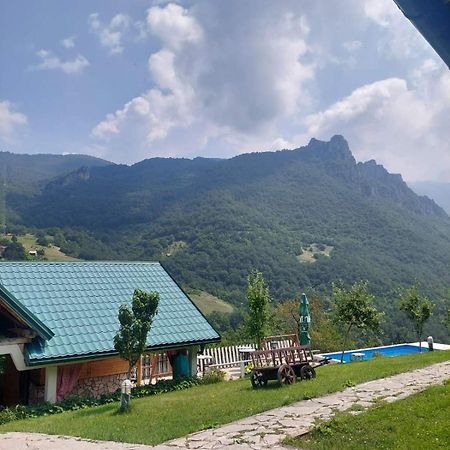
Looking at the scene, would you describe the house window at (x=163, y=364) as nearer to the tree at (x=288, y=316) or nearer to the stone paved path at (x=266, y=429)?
the stone paved path at (x=266, y=429)

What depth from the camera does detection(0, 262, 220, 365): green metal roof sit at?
49.8 feet

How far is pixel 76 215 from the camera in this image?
10750cm

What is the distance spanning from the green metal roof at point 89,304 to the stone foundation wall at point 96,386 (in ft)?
4.73

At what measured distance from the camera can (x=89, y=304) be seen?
675 inches

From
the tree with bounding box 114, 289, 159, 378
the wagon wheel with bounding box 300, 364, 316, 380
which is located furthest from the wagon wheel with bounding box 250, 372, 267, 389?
the tree with bounding box 114, 289, 159, 378

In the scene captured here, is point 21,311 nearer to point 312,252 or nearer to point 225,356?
point 225,356

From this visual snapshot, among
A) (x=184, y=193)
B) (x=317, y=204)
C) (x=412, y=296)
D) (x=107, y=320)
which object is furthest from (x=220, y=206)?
(x=107, y=320)

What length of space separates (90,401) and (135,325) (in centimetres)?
347

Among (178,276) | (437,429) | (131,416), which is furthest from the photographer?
(178,276)

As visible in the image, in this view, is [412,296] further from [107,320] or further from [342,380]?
[107,320]

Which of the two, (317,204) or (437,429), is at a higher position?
(317,204)

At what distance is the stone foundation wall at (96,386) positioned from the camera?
15.6 meters

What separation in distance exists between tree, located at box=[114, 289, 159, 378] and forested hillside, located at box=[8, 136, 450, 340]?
62848 mm

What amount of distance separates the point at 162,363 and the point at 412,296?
14.9 metres
